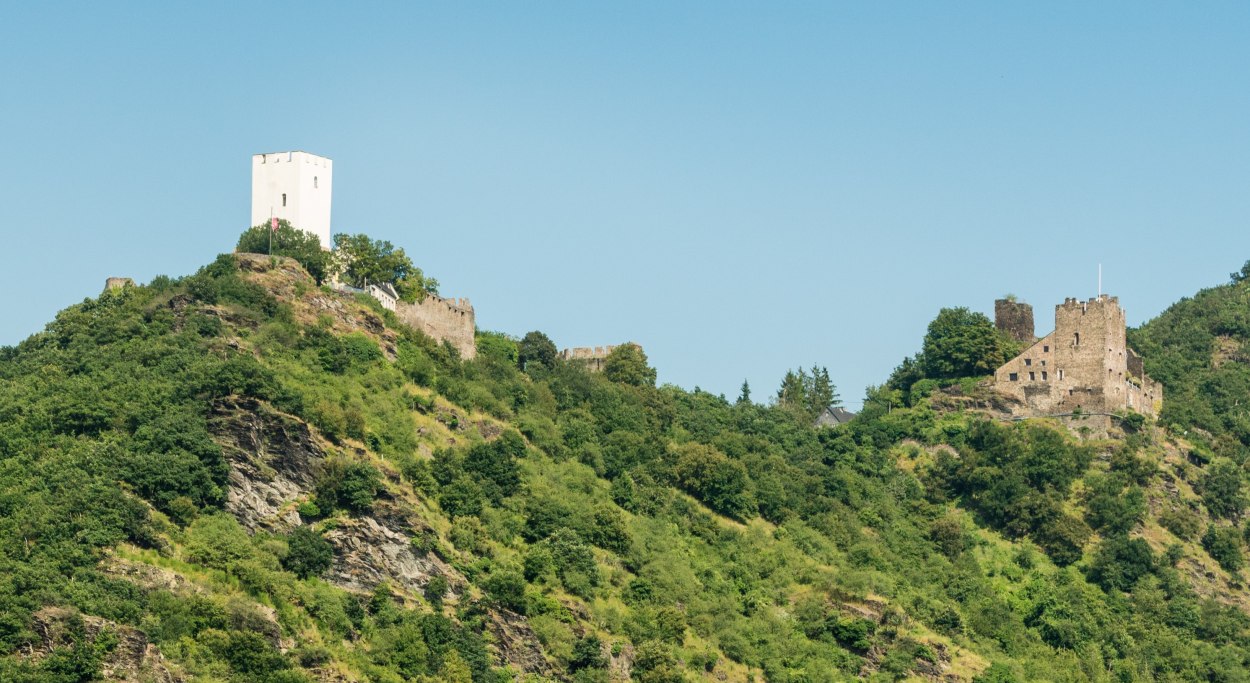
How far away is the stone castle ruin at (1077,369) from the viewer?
119000mm

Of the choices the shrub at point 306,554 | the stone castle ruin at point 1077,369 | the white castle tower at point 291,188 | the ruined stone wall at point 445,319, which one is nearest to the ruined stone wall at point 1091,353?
the stone castle ruin at point 1077,369

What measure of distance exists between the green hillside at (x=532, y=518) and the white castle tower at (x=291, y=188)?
3.60m

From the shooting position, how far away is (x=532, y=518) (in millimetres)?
95500

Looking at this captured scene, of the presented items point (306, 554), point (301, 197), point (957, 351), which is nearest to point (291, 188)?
point (301, 197)

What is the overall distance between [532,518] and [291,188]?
19.2 m

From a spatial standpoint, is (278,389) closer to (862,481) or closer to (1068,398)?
(862,481)

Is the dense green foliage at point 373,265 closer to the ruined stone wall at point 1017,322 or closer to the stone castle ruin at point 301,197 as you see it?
the stone castle ruin at point 301,197

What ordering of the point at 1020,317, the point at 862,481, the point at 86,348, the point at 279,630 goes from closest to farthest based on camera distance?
the point at 279,630, the point at 86,348, the point at 862,481, the point at 1020,317

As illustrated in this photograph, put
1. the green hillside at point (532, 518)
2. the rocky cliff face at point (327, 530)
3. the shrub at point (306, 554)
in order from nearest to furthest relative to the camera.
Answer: the green hillside at point (532, 518) < the shrub at point (306, 554) < the rocky cliff face at point (327, 530)

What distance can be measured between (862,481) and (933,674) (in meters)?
17.0

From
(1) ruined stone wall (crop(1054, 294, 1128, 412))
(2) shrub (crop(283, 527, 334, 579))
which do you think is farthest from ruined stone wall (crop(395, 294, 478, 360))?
(1) ruined stone wall (crop(1054, 294, 1128, 412))

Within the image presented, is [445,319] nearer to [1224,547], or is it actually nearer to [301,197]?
[301,197]

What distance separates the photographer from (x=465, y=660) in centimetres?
8612

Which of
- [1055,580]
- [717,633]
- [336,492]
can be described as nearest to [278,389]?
[336,492]
